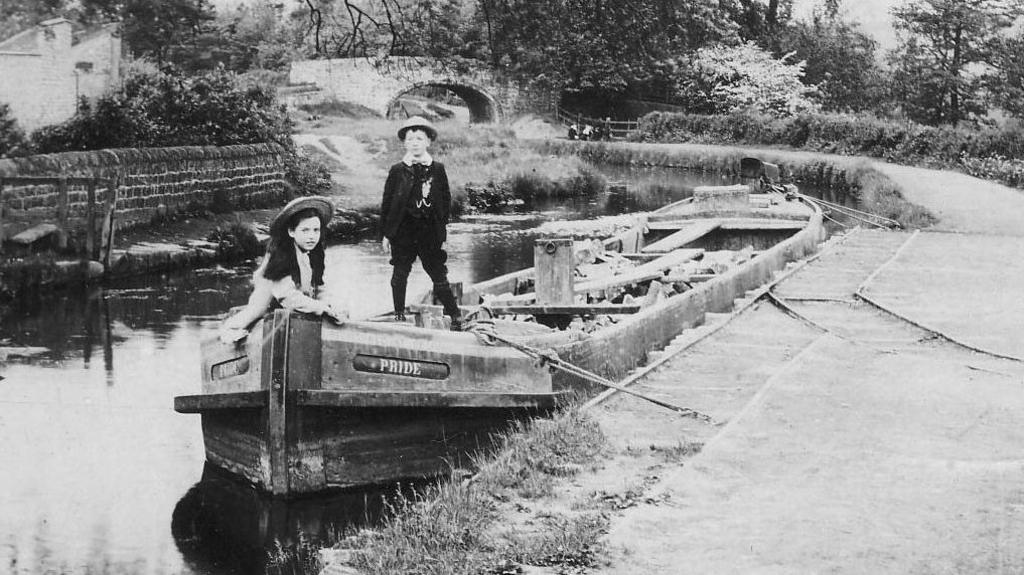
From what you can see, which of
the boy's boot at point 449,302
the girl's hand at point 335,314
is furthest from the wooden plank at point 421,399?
the boy's boot at point 449,302

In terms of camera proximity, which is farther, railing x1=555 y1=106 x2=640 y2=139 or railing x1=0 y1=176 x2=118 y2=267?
railing x1=555 y1=106 x2=640 y2=139

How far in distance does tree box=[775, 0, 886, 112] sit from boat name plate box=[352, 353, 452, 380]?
166 ft

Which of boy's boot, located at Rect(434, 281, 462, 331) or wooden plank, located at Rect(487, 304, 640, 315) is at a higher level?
boy's boot, located at Rect(434, 281, 462, 331)

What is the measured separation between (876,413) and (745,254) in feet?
26.8

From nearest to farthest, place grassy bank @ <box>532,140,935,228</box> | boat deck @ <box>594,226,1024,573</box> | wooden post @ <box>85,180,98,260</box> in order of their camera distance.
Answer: boat deck @ <box>594,226,1024,573</box>
wooden post @ <box>85,180,98,260</box>
grassy bank @ <box>532,140,935,228</box>

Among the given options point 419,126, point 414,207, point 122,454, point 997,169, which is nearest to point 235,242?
point 122,454

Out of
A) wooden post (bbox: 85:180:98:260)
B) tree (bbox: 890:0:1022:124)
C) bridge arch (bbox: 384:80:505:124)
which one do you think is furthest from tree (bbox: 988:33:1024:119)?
wooden post (bbox: 85:180:98:260)

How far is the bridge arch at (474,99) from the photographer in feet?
187

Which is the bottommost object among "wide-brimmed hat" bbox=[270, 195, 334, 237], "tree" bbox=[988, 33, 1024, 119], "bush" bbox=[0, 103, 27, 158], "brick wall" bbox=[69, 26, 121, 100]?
"wide-brimmed hat" bbox=[270, 195, 334, 237]

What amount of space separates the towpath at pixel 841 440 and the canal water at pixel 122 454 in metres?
2.25

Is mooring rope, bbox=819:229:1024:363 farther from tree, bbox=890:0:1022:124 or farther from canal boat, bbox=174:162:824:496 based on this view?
tree, bbox=890:0:1022:124

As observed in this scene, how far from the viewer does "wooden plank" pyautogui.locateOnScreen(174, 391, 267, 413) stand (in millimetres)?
6941

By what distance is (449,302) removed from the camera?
8500mm

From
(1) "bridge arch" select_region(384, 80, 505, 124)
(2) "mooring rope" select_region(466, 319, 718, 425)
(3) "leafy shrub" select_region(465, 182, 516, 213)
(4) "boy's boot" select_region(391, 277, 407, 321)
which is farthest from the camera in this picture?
(1) "bridge arch" select_region(384, 80, 505, 124)
